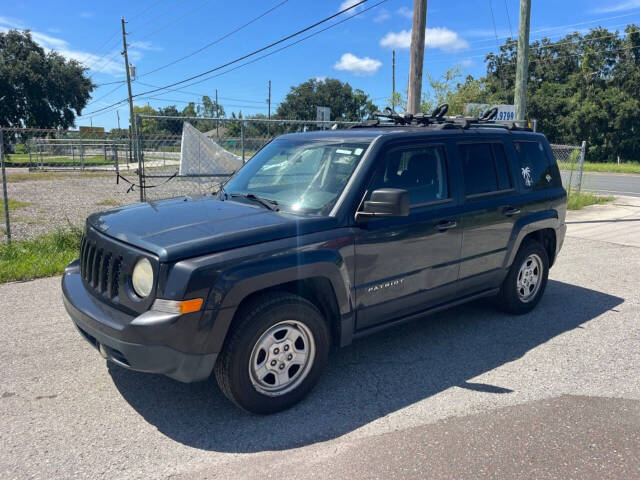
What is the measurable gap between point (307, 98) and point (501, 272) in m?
71.8

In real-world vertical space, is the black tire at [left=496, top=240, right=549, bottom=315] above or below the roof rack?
below

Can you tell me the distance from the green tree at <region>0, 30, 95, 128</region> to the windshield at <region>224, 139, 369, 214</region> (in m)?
47.1

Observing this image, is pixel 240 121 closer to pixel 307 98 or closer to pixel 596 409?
pixel 596 409

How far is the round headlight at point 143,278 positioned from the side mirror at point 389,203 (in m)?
1.50

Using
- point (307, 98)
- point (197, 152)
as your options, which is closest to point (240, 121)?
point (197, 152)

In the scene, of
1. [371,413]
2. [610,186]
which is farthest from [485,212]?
[610,186]

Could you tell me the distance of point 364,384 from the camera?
3805 millimetres

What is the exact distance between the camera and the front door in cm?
374

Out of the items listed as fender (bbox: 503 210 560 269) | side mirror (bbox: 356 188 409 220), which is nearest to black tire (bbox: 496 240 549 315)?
fender (bbox: 503 210 560 269)

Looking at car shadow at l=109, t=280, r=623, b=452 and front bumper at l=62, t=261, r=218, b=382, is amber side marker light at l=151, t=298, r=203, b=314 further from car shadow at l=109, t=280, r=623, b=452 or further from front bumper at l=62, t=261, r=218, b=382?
car shadow at l=109, t=280, r=623, b=452

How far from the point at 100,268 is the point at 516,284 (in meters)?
3.88

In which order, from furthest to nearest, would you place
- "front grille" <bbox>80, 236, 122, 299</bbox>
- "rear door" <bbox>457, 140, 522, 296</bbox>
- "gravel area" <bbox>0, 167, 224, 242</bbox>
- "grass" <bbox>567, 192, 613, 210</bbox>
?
"grass" <bbox>567, 192, 613, 210</bbox> → "gravel area" <bbox>0, 167, 224, 242</bbox> → "rear door" <bbox>457, 140, 522, 296</bbox> → "front grille" <bbox>80, 236, 122, 299</bbox>

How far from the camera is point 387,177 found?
3922 mm

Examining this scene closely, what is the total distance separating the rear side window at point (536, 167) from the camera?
5.14 m
